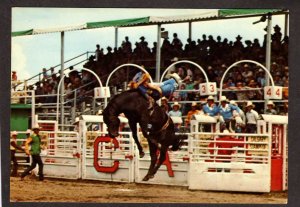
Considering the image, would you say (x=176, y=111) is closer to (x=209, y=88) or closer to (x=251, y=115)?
(x=209, y=88)

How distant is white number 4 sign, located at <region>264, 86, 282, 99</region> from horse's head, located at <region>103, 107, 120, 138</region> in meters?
1.88

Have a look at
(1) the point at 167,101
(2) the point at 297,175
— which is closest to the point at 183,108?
(1) the point at 167,101

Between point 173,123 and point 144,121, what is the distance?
38cm

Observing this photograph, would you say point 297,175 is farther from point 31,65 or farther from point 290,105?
point 31,65

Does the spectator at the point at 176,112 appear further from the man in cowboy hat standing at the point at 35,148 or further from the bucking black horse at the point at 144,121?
the man in cowboy hat standing at the point at 35,148

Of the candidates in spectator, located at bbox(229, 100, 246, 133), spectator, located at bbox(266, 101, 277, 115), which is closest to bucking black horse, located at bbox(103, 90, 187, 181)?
spectator, located at bbox(229, 100, 246, 133)

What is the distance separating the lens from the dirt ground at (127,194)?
20.2 metres

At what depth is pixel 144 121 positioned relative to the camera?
20359 millimetres

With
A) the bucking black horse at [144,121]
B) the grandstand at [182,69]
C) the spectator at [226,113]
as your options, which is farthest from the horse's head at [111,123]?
the spectator at [226,113]

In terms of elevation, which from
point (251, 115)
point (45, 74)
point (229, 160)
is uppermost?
point (45, 74)

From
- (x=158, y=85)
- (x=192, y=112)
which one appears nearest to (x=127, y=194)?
(x=192, y=112)

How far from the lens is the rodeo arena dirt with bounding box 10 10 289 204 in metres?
20.2

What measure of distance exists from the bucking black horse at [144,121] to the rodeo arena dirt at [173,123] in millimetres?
12

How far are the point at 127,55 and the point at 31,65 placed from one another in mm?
1198
